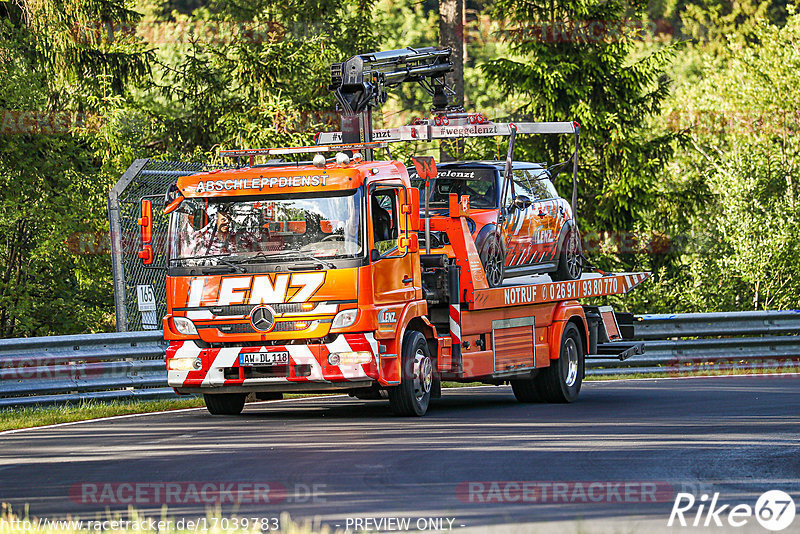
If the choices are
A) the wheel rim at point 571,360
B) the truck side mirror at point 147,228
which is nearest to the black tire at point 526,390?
the wheel rim at point 571,360

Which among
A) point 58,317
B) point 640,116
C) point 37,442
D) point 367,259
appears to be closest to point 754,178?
point 640,116

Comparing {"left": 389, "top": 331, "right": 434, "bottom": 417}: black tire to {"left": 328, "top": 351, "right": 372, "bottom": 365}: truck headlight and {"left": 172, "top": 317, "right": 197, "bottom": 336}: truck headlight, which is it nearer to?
{"left": 328, "top": 351, "right": 372, "bottom": 365}: truck headlight

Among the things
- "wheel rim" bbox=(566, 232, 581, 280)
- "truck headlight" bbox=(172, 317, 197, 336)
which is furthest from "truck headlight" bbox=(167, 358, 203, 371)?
"wheel rim" bbox=(566, 232, 581, 280)

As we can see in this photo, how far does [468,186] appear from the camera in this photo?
53.4ft

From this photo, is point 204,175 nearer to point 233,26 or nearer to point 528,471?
point 528,471

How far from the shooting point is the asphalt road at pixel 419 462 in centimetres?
851

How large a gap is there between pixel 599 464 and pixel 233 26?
25.9 metres

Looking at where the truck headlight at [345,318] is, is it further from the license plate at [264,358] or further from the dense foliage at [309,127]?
the dense foliage at [309,127]

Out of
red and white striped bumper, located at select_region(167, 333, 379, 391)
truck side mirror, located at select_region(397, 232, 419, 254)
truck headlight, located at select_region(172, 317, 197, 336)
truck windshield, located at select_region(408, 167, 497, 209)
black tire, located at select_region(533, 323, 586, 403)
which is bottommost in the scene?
black tire, located at select_region(533, 323, 586, 403)

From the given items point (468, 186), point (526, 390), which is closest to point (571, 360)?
point (526, 390)

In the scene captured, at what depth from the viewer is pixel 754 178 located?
3797cm

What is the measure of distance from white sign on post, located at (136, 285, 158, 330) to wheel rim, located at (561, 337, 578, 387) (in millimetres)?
5311
